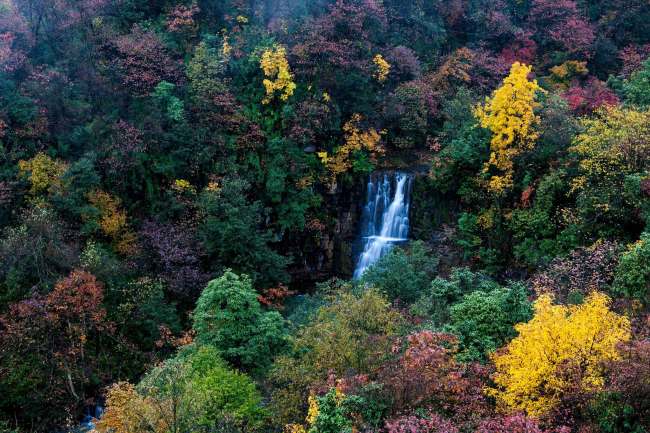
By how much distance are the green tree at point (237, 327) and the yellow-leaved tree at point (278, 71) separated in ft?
49.0

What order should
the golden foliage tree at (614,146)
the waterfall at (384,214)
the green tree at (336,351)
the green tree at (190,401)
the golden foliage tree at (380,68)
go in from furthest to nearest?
1. the golden foliage tree at (380,68)
2. the waterfall at (384,214)
3. the golden foliage tree at (614,146)
4. the green tree at (336,351)
5. the green tree at (190,401)

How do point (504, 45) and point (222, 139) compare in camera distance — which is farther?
point (504, 45)

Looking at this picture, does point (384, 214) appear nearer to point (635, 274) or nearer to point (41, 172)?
point (635, 274)

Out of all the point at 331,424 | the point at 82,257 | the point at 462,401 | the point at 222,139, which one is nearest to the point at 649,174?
the point at 462,401

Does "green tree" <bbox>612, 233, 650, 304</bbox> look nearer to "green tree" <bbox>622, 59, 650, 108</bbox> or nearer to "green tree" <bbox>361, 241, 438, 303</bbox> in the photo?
"green tree" <bbox>361, 241, 438, 303</bbox>

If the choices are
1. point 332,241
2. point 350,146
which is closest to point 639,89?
point 350,146

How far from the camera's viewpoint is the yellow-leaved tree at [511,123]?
2431cm

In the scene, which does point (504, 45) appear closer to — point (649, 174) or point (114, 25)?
point (649, 174)

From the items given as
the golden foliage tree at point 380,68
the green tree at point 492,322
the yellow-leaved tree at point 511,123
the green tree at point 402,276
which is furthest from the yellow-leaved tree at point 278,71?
the green tree at point 492,322

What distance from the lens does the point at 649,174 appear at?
18.9 m

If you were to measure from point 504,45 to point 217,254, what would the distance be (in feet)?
81.4

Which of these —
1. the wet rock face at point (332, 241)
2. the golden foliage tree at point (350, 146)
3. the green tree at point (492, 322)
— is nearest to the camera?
the green tree at point (492, 322)

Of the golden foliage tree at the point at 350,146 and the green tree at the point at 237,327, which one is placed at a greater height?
the golden foliage tree at the point at 350,146

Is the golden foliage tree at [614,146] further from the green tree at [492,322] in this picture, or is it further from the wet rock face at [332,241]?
the wet rock face at [332,241]
